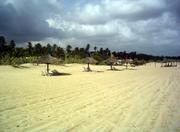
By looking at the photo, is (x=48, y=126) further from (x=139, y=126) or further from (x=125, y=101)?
(x=125, y=101)

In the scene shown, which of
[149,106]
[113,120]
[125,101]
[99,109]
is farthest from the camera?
[125,101]

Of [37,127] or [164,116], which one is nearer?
[37,127]

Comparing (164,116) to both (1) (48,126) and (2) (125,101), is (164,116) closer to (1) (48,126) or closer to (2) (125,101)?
(2) (125,101)

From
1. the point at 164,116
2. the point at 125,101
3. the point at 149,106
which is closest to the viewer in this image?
the point at 164,116

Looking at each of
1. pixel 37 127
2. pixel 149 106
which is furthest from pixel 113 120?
pixel 149 106

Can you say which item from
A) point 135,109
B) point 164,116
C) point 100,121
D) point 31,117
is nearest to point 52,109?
point 31,117

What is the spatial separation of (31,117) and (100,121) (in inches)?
72.0

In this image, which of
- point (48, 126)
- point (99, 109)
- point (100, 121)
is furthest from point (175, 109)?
point (48, 126)

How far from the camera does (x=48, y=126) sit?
6.41 metres

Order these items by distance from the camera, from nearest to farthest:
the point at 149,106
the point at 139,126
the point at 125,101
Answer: the point at 139,126, the point at 149,106, the point at 125,101

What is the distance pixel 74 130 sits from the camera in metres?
6.15

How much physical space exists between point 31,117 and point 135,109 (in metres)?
3.41

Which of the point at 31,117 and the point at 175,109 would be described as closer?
the point at 31,117

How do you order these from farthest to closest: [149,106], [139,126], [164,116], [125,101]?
[125,101] < [149,106] < [164,116] < [139,126]
